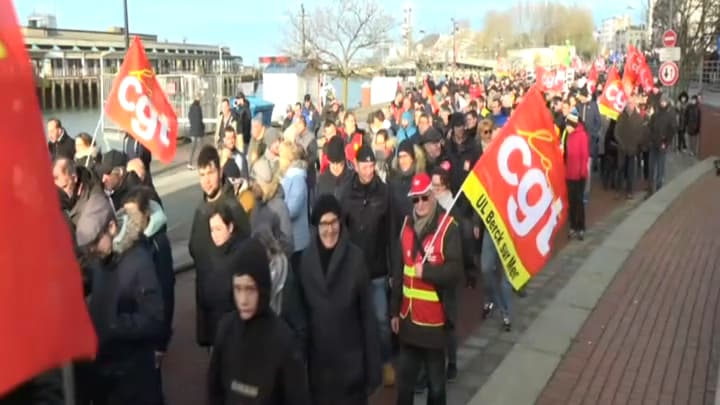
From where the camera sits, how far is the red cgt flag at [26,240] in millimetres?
1780

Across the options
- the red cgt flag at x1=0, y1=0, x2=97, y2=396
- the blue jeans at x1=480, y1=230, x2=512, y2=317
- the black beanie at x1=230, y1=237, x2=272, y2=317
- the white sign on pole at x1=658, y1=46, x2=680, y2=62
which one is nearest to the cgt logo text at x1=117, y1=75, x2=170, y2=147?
the blue jeans at x1=480, y1=230, x2=512, y2=317

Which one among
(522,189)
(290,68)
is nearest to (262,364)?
(522,189)

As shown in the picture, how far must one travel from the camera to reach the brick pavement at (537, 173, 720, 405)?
19.4 feet

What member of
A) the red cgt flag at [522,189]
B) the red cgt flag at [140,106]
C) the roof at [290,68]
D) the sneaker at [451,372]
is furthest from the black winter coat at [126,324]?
the roof at [290,68]

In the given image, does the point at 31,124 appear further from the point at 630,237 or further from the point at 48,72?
the point at 48,72

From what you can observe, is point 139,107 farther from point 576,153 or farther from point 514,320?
point 576,153

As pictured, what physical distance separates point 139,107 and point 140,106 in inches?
0.6

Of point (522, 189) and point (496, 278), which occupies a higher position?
point (522, 189)

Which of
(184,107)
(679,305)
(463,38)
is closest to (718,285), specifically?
(679,305)

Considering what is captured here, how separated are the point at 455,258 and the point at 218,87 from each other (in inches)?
862

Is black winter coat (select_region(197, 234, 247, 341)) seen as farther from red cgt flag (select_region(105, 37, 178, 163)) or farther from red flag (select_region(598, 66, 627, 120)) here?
red flag (select_region(598, 66, 627, 120))

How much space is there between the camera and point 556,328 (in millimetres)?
7238

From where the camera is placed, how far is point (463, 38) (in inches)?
3937

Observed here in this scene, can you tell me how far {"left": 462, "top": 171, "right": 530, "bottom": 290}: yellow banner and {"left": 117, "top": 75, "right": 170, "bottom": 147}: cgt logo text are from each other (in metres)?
4.35
